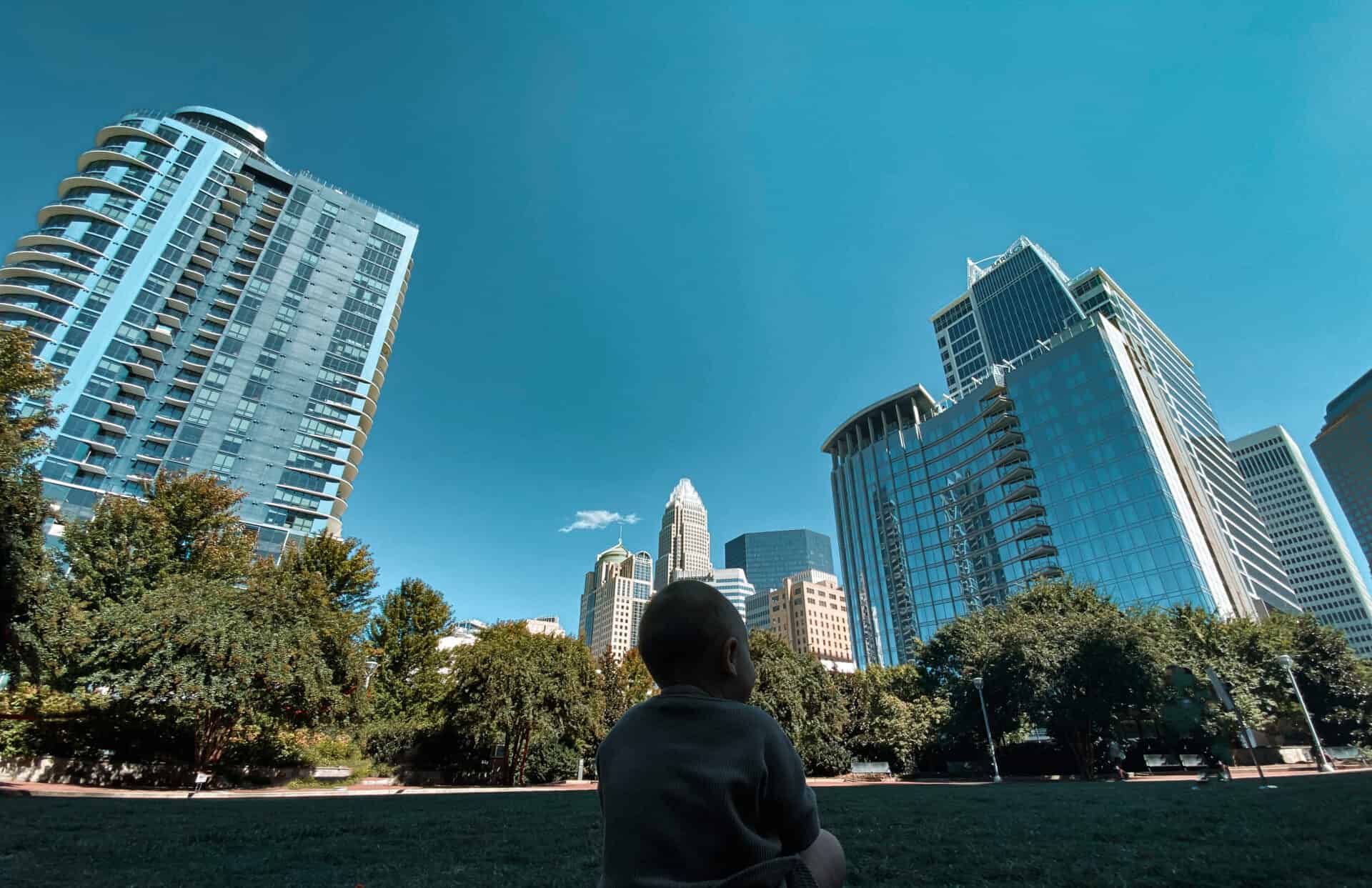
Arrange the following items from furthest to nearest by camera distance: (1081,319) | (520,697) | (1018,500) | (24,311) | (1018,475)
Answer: (1081,319)
(1018,475)
(1018,500)
(24,311)
(520,697)

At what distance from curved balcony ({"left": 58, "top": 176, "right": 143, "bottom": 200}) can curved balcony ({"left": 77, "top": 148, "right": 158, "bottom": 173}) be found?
3.32 metres

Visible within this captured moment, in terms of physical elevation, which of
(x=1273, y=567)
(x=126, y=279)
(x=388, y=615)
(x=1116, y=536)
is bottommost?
(x=388, y=615)

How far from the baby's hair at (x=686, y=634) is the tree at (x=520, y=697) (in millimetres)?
29145

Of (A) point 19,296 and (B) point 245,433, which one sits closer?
(A) point 19,296

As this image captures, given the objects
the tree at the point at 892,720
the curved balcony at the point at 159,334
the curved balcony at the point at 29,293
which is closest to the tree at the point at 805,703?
the tree at the point at 892,720

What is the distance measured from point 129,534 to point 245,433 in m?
53.2

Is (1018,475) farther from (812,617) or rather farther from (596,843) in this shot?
(596,843)

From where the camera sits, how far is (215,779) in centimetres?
2322

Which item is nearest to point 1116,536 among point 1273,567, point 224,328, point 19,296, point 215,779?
point 1273,567

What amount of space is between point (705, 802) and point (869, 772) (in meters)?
38.0

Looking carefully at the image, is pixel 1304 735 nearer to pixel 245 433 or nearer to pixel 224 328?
pixel 245 433

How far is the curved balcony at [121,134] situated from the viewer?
7762cm

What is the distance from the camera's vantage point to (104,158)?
7581 cm

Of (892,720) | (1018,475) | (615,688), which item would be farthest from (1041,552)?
(615,688)
